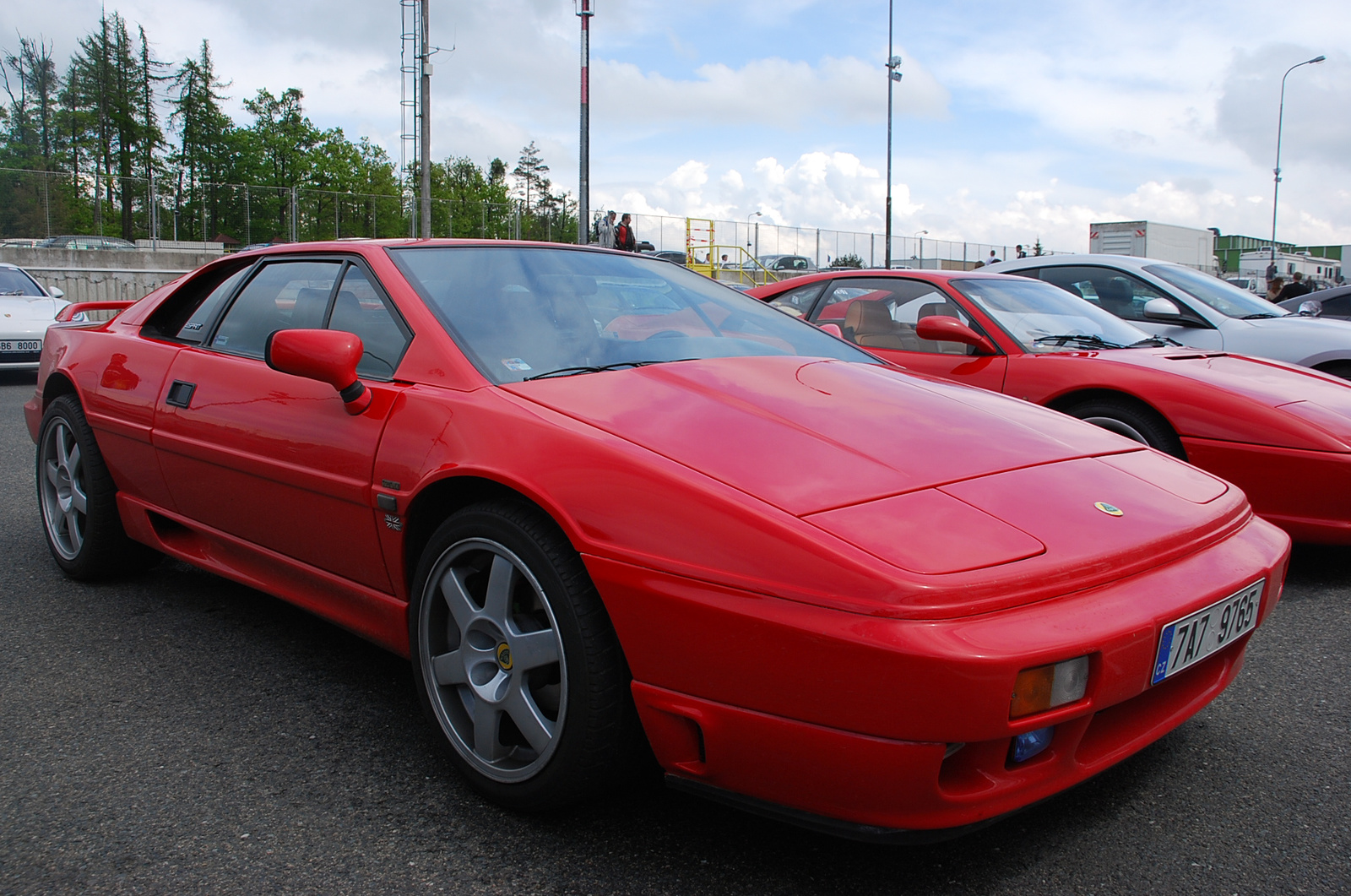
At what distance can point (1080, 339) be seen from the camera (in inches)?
179

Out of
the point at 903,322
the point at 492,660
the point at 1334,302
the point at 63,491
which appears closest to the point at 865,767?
the point at 492,660

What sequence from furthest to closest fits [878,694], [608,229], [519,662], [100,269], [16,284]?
[100,269] → [608,229] → [16,284] → [519,662] → [878,694]

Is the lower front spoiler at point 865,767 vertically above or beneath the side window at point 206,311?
beneath

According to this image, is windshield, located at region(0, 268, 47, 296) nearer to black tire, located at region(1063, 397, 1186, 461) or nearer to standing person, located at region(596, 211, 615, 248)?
standing person, located at region(596, 211, 615, 248)

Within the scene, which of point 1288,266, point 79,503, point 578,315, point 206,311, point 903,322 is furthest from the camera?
point 1288,266

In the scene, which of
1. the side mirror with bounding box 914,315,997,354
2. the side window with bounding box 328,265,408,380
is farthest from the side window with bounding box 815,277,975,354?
the side window with bounding box 328,265,408,380

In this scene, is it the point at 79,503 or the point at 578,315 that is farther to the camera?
the point at 79,503

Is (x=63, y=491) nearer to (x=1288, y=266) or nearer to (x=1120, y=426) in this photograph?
(x=1120, y=426)

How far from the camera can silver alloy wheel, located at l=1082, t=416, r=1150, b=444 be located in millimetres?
3885

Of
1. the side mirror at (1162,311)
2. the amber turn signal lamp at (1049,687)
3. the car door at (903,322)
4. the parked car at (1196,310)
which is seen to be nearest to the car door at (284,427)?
the amber turn signal lamp at (1049,687)

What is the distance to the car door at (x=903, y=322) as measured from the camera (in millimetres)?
4543

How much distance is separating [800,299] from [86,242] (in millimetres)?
30475

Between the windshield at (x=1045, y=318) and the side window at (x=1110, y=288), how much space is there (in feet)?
3.35

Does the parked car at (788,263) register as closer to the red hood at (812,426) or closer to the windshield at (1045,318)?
the windshield at (1045,318)
